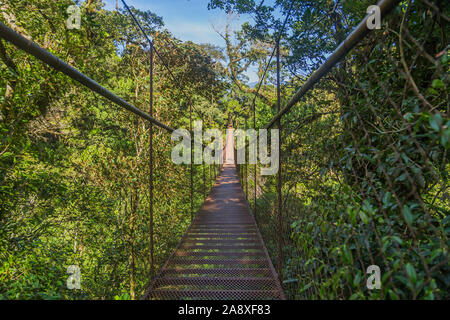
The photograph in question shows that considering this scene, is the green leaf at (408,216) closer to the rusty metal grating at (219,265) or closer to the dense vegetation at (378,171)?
the dense vegetation at (378,171)

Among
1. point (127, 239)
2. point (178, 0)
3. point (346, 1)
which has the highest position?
point (178, 0)

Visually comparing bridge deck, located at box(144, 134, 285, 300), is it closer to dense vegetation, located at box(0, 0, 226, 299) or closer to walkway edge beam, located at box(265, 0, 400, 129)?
dense vegetation, located at box(0, 0, 226, 299)

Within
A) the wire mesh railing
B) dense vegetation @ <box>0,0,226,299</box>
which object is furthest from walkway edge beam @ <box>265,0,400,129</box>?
dense vegetation @ <box>0,0,226,299</box>

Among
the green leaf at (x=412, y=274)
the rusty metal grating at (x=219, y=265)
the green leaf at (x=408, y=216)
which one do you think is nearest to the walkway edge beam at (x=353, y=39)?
the green leaf at (x=408, y=216)

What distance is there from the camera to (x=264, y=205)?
3.26 meters

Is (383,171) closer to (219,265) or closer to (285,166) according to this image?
(285,166)

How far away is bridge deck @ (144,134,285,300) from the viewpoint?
179 cm

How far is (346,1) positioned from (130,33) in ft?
15.6

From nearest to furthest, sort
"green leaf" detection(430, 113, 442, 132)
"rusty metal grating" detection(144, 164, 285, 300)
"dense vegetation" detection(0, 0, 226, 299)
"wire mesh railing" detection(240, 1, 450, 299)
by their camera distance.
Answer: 1. "green leaf" detection(430, 113, 442, 132)
2. "wire mesh railing" detection(240, 1, 450, 299)
3. "rusty metal grating" detection(144, 164, 285, 300)
4. "dense vegetation" detection(0, 0, 226, 299)

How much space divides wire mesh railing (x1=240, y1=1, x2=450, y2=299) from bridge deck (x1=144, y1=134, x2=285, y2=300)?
1.15 feet

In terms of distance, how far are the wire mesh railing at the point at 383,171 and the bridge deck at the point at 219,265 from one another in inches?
13.8

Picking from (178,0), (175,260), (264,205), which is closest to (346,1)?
(178,0)
